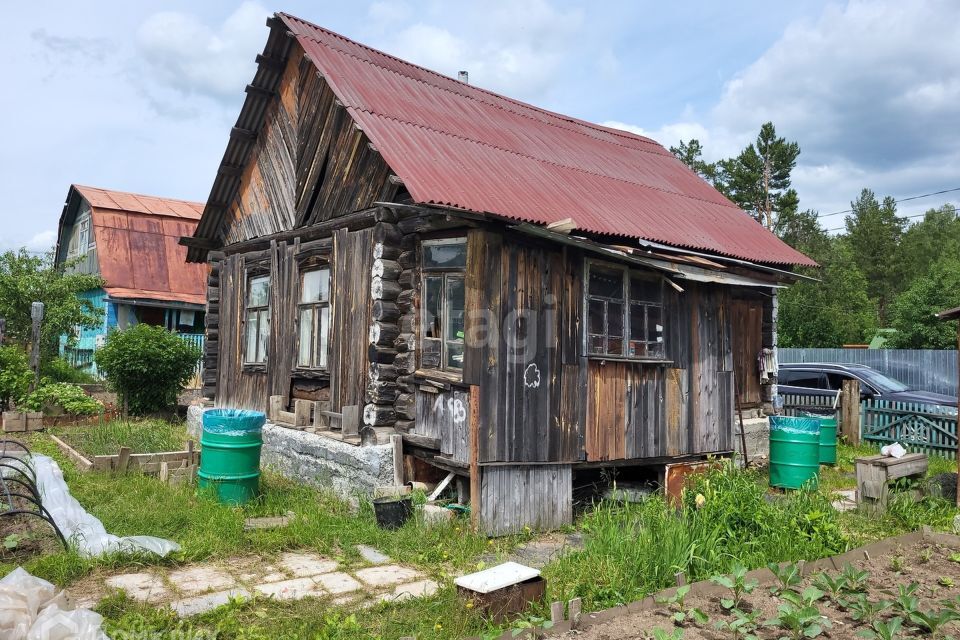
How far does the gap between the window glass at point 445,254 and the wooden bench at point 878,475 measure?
5496 millimetres

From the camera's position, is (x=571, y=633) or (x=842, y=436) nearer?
(x=571, y=633)

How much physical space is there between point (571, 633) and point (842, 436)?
1158 cm

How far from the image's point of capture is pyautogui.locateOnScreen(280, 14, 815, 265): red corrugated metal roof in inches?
324

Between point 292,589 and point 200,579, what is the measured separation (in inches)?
32.7

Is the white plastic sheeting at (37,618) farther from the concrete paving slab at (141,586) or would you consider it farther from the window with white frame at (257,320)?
the window with white frame at (257,320)

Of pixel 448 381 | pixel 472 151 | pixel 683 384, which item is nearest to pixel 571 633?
pixel 448 381

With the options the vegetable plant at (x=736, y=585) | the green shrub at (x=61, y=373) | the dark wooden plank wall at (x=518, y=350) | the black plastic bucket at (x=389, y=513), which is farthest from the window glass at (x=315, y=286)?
the green shrub at (x=61, y=373)

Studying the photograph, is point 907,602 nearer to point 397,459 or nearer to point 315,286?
point 397,459

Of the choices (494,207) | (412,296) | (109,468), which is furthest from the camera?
(109,468)

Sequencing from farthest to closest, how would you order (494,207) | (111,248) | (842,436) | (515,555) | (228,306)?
(111,248), (842,436), (228,306), (494,207), (515,555)

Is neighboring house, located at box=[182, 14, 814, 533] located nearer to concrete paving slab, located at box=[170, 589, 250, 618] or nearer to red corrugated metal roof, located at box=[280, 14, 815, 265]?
red corrugated metal roof, located at box=[280, 14, 815, 265]

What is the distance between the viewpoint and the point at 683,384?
32.2 feet

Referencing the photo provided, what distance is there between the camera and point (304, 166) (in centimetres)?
1052

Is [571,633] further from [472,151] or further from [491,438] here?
[472,151]
